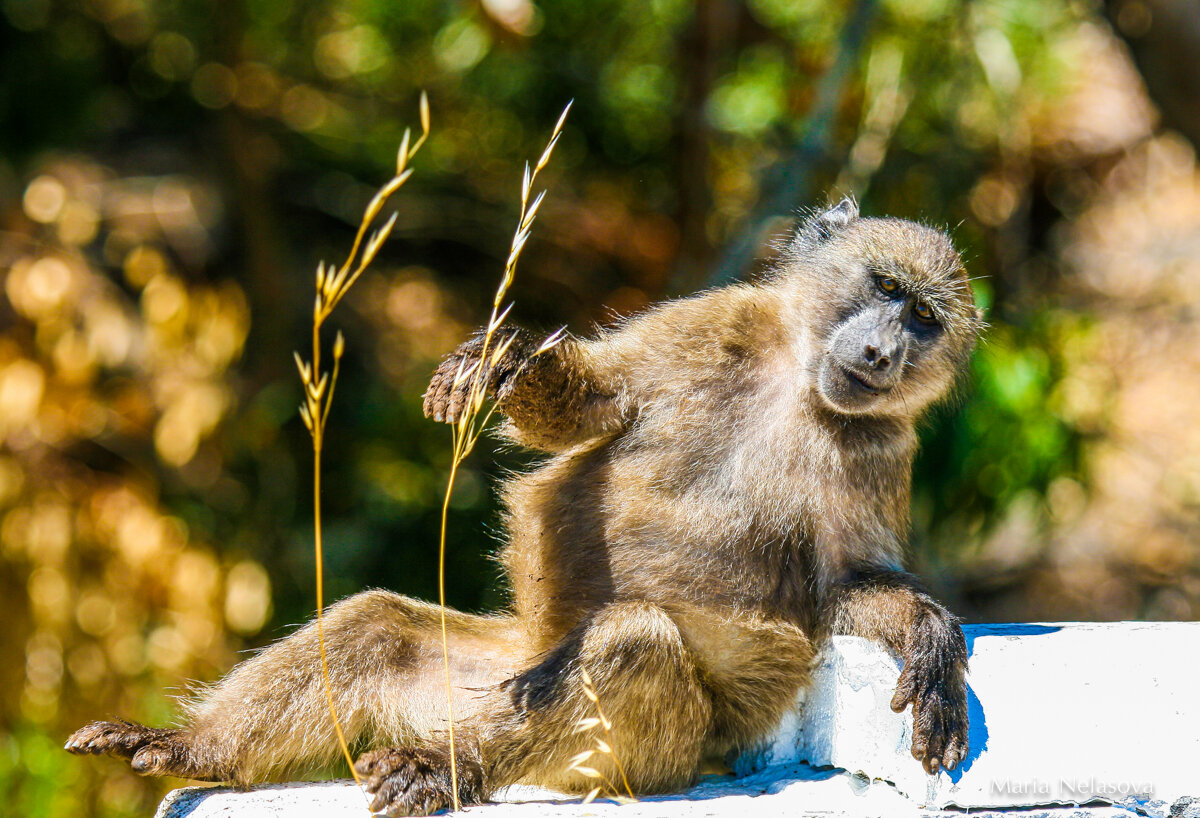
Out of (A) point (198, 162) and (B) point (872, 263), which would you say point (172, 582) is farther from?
(B) point (872, 263)

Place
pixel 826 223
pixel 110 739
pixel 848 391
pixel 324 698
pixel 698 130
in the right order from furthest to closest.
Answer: pixel 698 130 → pixel 826 223 → pixel 848 391 → pixel 324 698 → pixel 110 739

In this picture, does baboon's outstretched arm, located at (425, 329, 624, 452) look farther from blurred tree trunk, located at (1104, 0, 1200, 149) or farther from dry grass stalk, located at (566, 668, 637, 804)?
blurred tree trunk, located at (1104, 0, 1200, 149)

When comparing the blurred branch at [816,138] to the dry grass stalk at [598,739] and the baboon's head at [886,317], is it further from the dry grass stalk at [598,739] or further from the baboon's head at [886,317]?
the dry grass stalk at [598,739]

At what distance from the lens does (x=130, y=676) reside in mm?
6008

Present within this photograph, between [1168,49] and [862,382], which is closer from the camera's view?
[862,382]

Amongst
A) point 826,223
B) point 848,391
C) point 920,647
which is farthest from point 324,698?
point 826,223

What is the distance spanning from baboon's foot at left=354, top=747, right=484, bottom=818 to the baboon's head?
61.6 inches

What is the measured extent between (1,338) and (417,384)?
2338mm

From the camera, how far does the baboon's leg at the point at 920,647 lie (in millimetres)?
2809

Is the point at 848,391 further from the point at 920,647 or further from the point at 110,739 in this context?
the point at 110,739

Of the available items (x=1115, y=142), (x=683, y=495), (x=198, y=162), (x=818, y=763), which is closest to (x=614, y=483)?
(x=683, y=495)

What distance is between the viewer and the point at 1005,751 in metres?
2.83

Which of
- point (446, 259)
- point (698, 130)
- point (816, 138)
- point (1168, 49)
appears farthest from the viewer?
point (446, 259)

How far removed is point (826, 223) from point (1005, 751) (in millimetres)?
1935
